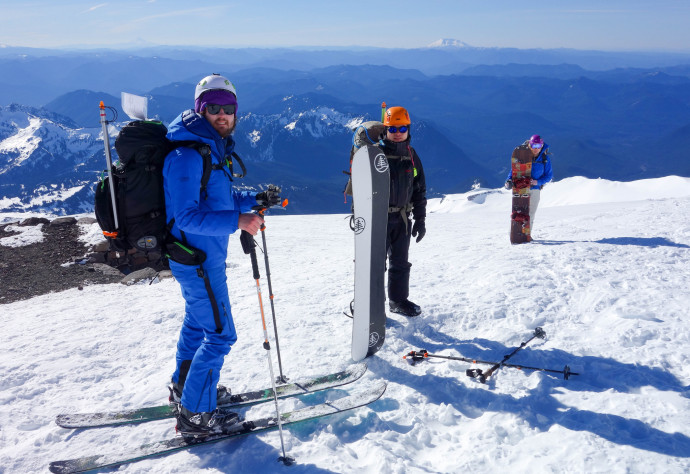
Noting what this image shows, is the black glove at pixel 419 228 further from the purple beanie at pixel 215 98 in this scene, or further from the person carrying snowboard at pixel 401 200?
the purple beanie at pixel 215 98

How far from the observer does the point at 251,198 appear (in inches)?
165

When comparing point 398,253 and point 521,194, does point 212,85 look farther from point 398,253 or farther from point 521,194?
point 521,194

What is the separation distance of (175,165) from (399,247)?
364cm

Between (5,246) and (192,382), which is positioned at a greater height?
(192,382)

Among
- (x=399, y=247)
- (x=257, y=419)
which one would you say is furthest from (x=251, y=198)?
(x=399, y=247)

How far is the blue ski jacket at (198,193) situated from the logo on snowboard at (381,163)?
207 cm

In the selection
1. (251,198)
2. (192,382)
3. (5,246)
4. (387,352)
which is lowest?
(5,246)

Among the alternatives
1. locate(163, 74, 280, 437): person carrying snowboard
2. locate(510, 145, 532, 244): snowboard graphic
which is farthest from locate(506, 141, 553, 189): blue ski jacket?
locate(163, 74, 280, 437): person carrying snowboard

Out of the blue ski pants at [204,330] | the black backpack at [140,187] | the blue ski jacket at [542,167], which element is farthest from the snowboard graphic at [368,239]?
the blue ski jacket at [542,167]

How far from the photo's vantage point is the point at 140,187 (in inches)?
140

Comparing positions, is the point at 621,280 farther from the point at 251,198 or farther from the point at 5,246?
the point at 5,246

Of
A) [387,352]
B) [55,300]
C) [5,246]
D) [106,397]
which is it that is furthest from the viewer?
[5,246]

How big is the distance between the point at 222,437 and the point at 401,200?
3.70m

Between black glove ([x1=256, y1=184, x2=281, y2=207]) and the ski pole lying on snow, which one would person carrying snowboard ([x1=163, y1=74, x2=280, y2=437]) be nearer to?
black glove ([x1=256, y1=184, x2=281, y2=207])
